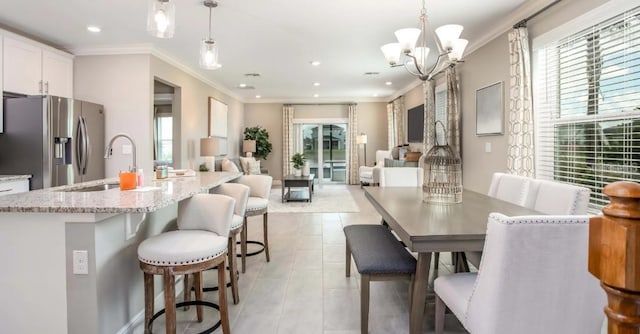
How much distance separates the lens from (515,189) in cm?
266

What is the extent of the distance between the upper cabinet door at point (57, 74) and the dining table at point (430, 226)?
176 inches

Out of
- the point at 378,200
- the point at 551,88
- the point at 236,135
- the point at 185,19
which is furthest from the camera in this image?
the point at 236,135

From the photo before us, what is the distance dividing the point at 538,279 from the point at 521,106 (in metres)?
2.66

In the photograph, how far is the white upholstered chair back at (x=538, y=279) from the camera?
126 centimetres

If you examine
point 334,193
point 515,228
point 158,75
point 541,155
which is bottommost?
point 334,193

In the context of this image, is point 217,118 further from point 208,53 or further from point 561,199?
point 561,199

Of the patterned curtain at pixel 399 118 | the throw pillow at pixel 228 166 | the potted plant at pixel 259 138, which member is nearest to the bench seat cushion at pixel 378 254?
the throw pillow at pixel 228 166

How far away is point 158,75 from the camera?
506cm

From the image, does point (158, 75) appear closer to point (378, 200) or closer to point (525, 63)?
point (378, 200)

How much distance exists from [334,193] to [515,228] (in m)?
6.97

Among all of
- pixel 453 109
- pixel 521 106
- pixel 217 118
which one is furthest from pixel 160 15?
pixel 217 118

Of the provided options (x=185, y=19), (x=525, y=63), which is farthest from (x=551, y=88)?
(x=185, y=19)

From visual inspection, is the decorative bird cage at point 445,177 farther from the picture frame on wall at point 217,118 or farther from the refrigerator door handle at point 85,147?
the picture frame on wall at point 217,118

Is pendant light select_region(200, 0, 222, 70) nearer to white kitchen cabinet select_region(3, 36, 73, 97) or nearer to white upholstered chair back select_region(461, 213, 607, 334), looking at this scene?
white kitchen cabinet select_region(3, 36, 73, 97)
